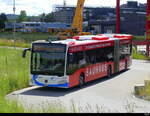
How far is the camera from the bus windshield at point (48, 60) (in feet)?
72.9

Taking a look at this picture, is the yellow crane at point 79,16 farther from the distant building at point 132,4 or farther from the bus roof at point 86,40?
the distant building at point 132,4

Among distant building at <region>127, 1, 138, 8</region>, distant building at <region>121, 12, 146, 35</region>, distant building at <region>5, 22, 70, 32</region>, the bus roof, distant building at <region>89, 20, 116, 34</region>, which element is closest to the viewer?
the bus roof

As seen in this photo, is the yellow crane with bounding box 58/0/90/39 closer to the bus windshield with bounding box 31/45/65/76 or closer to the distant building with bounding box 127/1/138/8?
the bus windshield with bounding box 31/45/65/76

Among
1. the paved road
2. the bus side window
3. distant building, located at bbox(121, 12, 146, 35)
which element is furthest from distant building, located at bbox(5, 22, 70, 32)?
the paved road

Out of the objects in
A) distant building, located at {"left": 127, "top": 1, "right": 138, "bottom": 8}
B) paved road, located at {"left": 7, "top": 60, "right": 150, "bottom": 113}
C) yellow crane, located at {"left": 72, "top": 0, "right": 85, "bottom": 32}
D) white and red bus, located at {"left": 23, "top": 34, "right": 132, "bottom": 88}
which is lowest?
paved road, located at {"left": 7, "top": 60, "right": 150, "bottom": 113}

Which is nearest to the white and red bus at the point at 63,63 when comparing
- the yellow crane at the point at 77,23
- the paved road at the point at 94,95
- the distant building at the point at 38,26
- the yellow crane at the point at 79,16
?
the paved road at the point at 94,95

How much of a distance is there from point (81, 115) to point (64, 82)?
49.2 ft

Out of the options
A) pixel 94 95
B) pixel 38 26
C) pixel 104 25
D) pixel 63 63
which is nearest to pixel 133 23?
pixel 104 25

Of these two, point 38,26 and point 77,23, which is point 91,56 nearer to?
point 77,23

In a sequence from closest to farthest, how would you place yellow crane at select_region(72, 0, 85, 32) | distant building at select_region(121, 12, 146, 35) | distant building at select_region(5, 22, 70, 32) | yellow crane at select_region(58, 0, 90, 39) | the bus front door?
the bus front door → yellow crane at select_region(58, 0, 90, 39) → yellow crane at select_region(72, 0, 85, 32) → distant building at select_region(5, 22, 70, 32) → distant building at select_region(121, 12, 146, 35)

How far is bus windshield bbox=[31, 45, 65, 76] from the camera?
2223 cm

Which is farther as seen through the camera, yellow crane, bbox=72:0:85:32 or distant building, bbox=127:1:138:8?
distant building, bbox=127:1:138:8

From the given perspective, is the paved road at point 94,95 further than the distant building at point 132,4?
No

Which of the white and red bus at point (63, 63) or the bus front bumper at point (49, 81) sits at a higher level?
the white and red bus at point (63, 63)
